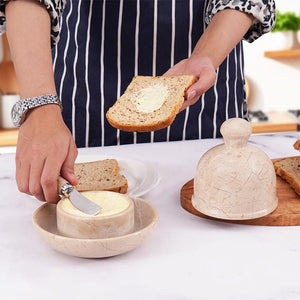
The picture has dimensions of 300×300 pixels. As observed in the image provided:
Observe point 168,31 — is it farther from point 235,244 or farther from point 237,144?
point 235,244

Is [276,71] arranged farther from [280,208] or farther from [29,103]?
[29,103]

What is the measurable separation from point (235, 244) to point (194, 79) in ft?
1.73

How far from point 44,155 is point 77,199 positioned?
0.39 ft

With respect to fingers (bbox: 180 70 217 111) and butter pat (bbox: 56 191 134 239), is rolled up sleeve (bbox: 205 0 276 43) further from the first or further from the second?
butter pat (bbox: 56 191 134 239)

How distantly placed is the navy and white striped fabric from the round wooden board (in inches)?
23.0

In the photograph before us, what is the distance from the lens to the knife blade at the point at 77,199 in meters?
0.79

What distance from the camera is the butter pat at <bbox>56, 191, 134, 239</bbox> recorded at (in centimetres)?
76

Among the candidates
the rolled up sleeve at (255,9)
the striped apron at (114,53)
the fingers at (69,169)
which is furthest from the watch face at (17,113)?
the rolled up sleeve at (255,9)

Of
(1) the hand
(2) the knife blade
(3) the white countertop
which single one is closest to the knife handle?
(2) the knife blade

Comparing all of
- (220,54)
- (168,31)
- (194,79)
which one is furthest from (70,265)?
(168,31)

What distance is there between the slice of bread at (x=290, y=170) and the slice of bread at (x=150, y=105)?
0.29 metres

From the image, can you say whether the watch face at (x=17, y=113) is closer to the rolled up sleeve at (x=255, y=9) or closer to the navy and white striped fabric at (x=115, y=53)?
the navy and white striped fabric at (x=115, y=53)

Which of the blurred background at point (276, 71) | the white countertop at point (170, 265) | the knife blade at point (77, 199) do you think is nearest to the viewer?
the white countertop at point (170, 265)

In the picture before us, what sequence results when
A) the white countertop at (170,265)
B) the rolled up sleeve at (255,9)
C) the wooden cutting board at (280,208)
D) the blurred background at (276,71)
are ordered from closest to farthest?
the white countertop at (170,265) → the wooden cutting board at (280,208) → the rolled up sleeve at (255,9) → the blurred background at (276,71)
